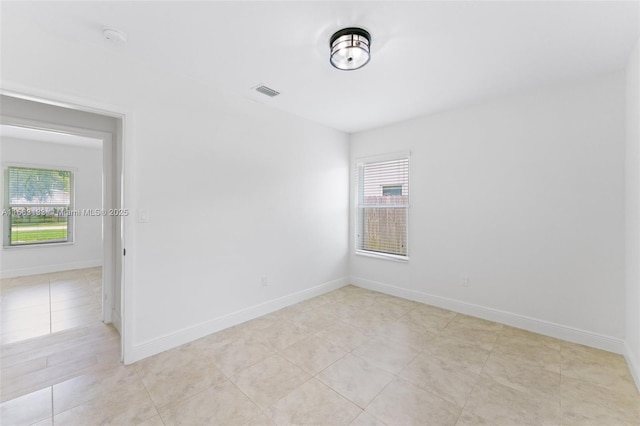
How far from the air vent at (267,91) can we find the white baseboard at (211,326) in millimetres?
2492

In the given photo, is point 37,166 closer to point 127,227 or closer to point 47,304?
point 47,304

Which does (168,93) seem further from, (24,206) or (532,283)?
(24,206)

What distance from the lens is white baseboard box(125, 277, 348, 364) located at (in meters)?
2.38

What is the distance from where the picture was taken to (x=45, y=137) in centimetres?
508

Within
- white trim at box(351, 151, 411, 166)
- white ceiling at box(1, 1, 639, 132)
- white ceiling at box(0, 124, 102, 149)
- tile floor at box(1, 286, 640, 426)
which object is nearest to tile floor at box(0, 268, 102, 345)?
tile floor at box(1, 286, 640, 426)

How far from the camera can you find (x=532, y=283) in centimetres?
290

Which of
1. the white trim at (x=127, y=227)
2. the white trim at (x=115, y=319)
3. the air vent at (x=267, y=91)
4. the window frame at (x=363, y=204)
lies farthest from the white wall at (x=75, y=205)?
the window frame at (x=363, y=204)

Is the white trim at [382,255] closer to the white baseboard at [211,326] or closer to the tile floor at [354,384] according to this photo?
the white baseboard at [211,326]

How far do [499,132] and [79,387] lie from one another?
458 centimetres

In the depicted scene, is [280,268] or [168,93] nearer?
[168,93]

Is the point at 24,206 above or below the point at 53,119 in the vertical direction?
below

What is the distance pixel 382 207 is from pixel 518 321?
220 cm

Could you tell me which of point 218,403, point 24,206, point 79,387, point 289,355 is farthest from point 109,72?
point 24,206

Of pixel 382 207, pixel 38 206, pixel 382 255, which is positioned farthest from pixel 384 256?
pixel 38 206
